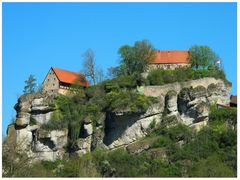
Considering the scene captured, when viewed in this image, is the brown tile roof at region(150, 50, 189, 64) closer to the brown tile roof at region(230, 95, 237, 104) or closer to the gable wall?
the brown tile roof at region(230, 95, 237, 104)

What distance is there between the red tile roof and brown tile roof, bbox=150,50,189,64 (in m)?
7.77

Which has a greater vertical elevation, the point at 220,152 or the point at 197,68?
the point at 197,68

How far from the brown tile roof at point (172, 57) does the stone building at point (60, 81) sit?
8.18 meters

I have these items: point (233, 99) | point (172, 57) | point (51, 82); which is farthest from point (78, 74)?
point (233, 99)

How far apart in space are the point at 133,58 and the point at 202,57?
667cm

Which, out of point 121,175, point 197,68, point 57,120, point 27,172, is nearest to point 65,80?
point 57,120

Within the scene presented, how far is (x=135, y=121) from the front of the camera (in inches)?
2202

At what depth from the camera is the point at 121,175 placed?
165 feet

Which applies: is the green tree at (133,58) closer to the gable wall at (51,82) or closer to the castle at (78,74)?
the castle at (78,74)

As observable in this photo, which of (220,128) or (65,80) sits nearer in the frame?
(220,128)

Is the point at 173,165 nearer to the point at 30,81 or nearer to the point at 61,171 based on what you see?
the point at 61,171

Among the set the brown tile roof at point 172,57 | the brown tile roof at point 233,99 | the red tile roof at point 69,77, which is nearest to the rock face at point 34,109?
the red tile roof at point 69,77

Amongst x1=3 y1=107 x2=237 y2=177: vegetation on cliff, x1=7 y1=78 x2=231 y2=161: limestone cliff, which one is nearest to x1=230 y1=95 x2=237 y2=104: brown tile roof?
x1=7 y1=78 x2=231 y2=161: limestone cliff

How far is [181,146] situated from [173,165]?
2.76 metres
